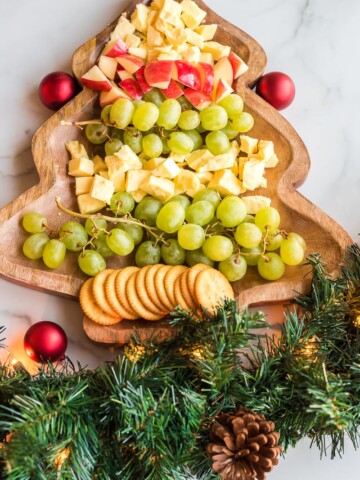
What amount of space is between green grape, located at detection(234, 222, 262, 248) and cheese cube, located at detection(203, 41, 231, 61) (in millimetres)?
411

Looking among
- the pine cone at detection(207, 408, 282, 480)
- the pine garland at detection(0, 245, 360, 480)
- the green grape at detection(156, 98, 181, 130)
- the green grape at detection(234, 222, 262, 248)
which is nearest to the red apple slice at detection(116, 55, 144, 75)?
the green grape at detection(156, 98, 181, 130)

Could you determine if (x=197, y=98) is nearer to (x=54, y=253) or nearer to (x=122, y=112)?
(x=122, y=112)

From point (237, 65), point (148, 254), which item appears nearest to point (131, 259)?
point (148, 254)

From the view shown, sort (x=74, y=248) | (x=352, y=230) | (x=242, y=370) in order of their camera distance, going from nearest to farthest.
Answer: (x=242, y=370) < (x=74, y=248) < (x=352, y=230)

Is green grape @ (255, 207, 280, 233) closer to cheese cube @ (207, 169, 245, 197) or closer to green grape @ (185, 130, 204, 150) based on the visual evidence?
cheese cube @ (207, 169, 245, 197)

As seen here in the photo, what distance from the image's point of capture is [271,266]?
108 cm

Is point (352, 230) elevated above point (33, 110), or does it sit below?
above

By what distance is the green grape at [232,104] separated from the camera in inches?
45.0

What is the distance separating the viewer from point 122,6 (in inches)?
50.2

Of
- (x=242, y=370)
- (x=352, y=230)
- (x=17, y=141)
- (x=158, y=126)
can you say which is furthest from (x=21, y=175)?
(x=352, y=230)

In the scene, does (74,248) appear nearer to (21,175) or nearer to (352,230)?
(21,175)

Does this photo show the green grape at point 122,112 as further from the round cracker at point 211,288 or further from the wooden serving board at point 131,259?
the round cracker at point 211,288

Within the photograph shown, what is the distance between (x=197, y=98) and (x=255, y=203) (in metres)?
0.27

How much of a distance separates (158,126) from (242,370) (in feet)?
1.83
